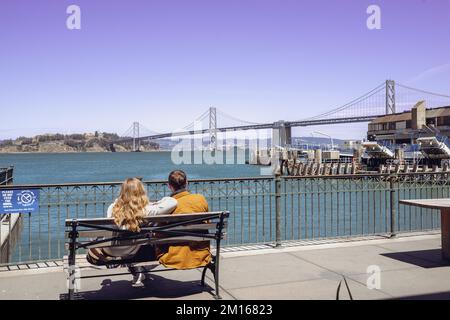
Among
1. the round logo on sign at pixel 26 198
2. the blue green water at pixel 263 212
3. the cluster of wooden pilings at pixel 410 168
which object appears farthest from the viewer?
the cluster of wooden pilings at pixel 410 168

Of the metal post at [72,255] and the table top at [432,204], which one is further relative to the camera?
the table top at [432,204]

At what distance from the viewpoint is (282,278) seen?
5.86 meters

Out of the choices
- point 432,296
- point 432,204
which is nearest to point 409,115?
point 432,204

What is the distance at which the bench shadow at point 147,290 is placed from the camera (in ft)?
17.0

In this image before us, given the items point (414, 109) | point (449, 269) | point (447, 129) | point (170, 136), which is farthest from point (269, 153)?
point (449, 269)

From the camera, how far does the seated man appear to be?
4.98 m

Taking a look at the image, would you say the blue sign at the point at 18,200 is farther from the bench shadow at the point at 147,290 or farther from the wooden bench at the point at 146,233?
the wooden bench at the point at 146,233

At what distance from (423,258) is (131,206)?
4.12m

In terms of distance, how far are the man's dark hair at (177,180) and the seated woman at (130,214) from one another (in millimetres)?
241

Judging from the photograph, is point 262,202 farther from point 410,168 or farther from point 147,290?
point 410,168

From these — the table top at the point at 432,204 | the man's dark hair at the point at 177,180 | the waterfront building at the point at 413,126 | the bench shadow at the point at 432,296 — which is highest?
the waterfront building at the point at 413,126

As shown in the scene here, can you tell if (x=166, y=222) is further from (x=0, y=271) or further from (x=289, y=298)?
(x=0, y=271)

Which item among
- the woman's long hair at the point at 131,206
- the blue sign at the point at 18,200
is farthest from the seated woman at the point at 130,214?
the blue sign at the point at 18,200

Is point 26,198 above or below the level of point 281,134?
below
